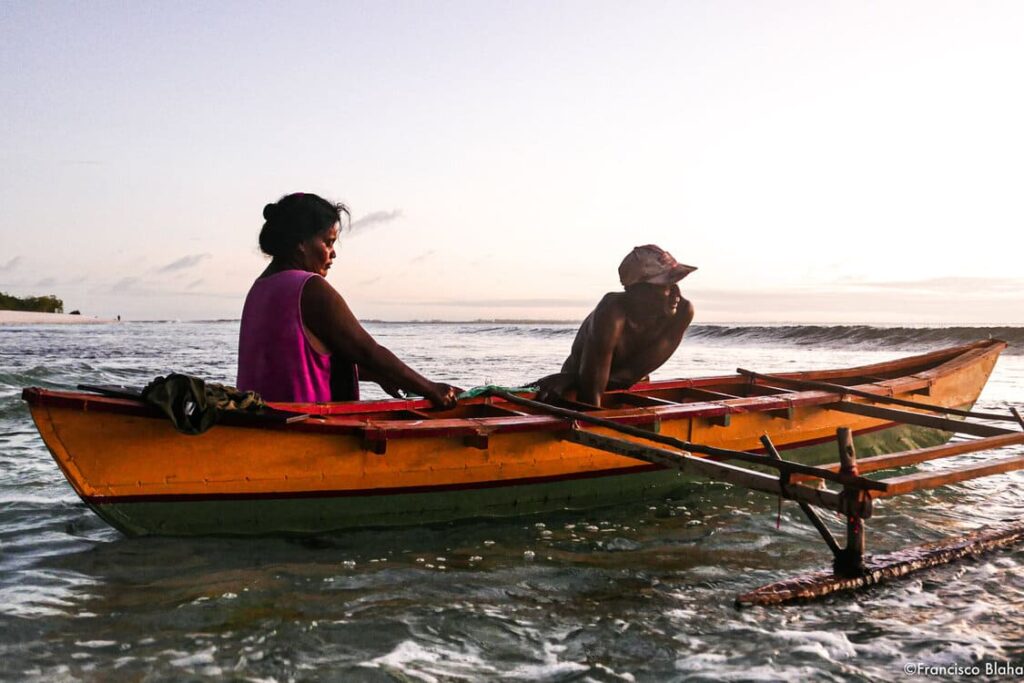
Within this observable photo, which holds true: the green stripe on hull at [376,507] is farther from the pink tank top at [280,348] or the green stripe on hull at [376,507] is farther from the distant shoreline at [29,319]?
the distant shoreline at [29,319]

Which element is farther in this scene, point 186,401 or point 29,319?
point 29,319

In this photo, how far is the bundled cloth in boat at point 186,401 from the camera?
4.07 m

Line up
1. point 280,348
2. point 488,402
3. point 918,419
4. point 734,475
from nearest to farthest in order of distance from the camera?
point 734,475, point 280,348, point 918,419, point 488,402

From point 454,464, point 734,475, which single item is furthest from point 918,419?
point 454,464

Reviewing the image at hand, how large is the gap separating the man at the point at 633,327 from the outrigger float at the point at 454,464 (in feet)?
0.92

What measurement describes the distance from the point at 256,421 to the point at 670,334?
140 inches

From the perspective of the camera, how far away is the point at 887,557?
4363mm

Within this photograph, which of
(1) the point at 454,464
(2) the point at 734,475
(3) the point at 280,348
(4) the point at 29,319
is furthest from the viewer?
(4) the point at 29,319

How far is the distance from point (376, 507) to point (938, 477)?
3.47 m

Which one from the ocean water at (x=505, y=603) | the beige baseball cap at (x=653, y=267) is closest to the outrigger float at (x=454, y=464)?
the ocean water at (x=505, y=603)

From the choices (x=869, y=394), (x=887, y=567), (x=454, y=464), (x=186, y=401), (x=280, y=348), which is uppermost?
(x=280, y=348)

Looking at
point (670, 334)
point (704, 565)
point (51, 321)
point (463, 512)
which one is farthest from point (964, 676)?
point (51, 321)

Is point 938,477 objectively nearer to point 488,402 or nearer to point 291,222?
point 488,402

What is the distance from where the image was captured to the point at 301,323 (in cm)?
465
